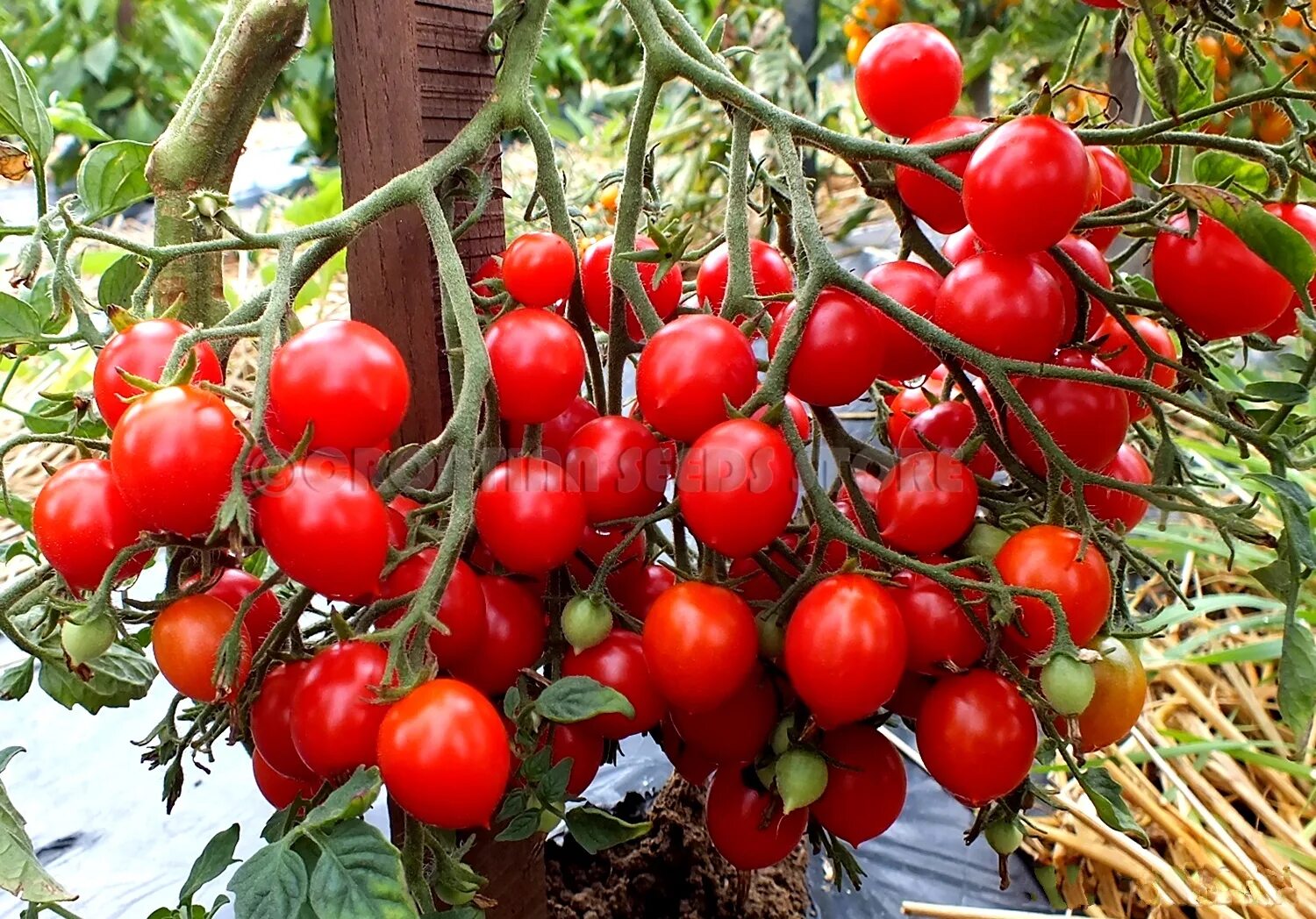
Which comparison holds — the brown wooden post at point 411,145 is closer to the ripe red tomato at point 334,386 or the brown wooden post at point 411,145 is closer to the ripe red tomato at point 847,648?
the ripe red tomato at point 334,386

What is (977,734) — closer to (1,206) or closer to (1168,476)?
(1168,476)

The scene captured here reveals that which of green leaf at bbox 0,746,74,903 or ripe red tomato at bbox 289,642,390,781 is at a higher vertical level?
ripe red tomato at bbox 289,642,390,781

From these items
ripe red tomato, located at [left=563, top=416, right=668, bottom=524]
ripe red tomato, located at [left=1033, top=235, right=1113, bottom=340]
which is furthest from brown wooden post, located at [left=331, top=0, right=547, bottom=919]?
ripe red tomato, located at [left=1033, top=235, right=1113, bottom=340]

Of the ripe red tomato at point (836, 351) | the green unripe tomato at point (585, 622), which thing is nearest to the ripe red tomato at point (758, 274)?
the ripe red tomato at point (836, 351)

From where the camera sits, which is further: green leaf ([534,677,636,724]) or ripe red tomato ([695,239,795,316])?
ripe red tomato ([695,239,795,316])

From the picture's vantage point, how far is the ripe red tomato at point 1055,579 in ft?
1.67

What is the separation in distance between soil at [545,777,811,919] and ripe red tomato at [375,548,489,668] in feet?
1.38

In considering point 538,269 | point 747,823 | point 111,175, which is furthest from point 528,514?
point 111,175

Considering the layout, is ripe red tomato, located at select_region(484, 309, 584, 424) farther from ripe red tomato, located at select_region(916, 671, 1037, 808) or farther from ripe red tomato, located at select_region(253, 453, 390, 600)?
ripe red tomato, located at select_region(916, 671, 1037, 808)

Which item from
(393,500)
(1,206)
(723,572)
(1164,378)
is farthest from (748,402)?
(1,206)

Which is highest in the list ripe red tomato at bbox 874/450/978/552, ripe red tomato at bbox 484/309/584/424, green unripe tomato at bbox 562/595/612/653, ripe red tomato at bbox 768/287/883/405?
ripe red tomato at bbox 768/287/883/405

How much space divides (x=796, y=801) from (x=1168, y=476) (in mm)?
315

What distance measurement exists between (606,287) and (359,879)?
45cm

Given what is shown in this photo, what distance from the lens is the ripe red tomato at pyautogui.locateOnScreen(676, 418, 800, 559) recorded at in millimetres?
512
